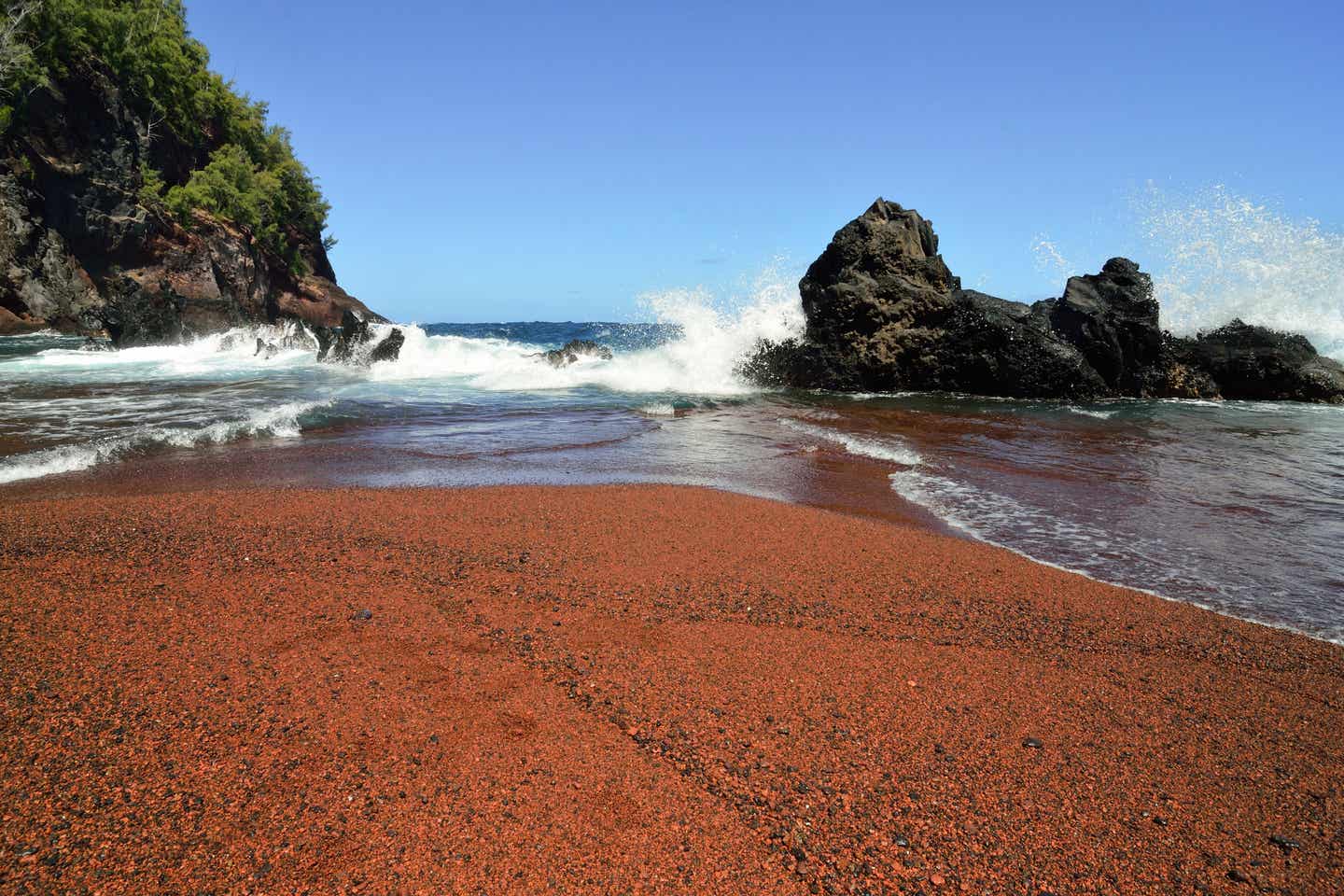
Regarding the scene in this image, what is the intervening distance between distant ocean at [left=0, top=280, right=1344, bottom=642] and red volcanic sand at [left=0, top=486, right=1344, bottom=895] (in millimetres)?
1457

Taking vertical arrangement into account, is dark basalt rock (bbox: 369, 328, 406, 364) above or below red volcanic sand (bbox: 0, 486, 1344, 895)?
above

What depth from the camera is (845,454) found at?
339 inches

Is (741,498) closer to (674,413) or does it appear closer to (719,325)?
Answer: (674,413)

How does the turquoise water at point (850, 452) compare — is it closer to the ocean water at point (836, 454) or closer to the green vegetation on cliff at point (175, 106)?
the ocean water at point (836, 454)

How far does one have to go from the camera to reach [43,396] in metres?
12.6

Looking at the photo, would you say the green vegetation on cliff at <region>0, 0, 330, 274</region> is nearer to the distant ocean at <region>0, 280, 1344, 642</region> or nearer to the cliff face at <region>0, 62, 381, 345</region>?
the cliff face at <region>0, 62, 381, 345</region>

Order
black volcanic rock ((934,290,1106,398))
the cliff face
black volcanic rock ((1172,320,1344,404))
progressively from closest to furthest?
black volcanic rock ((934,290,1106,398)) < black volcanic rock ((1172,320,1344,404)) < the cliff face

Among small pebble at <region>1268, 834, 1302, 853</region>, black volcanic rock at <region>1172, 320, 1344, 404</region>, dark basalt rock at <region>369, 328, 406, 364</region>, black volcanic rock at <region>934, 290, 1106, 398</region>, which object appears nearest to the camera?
small pebble at <region>1268, 834, 1302, 853</region>

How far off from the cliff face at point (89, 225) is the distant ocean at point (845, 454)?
1934cm

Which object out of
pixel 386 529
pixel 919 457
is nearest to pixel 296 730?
pixel 386 529

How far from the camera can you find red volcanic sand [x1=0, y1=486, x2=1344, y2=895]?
1979 millimetres

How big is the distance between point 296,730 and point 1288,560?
6.05 meters

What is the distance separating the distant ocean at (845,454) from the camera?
5.20 metres

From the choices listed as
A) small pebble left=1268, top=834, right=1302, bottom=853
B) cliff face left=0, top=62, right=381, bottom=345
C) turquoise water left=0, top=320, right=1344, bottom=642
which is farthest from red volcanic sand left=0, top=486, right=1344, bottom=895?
cliff face left=0, top=62, right=381, bottom=345
